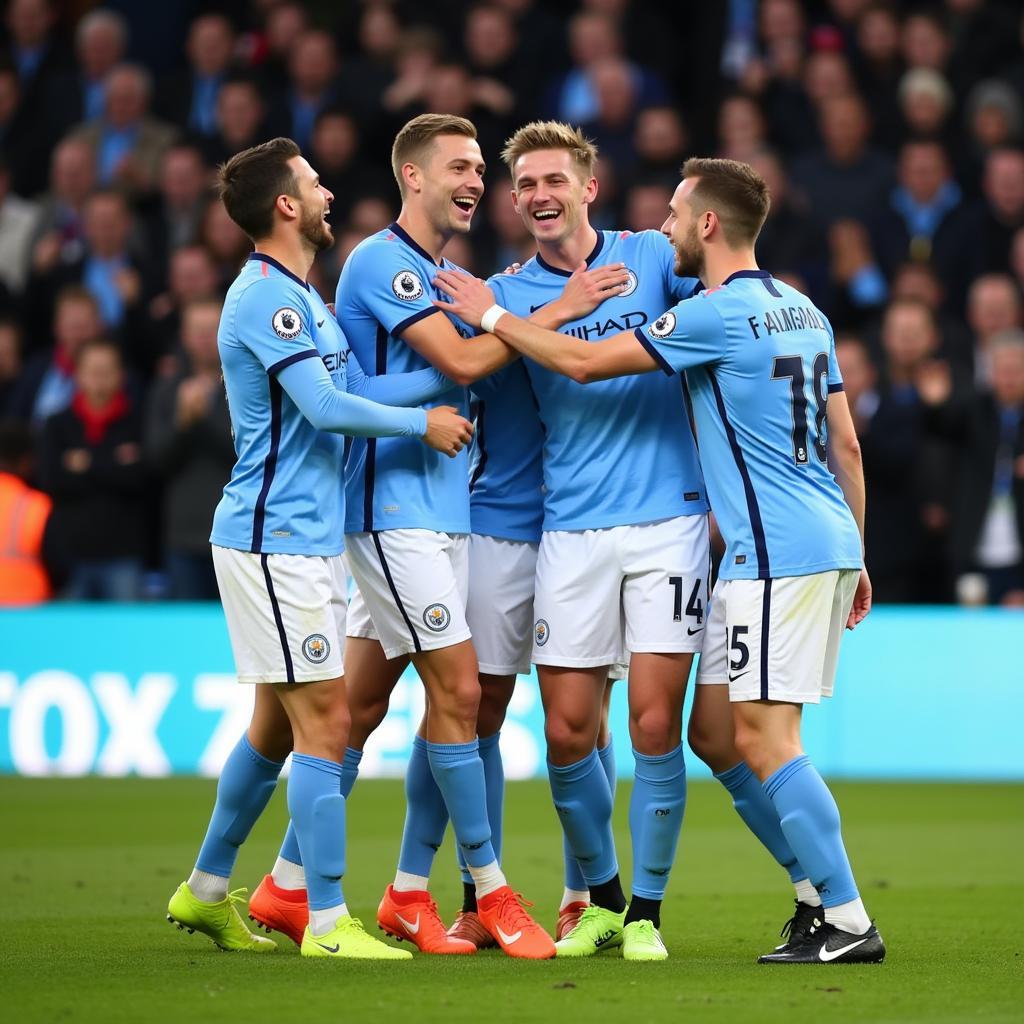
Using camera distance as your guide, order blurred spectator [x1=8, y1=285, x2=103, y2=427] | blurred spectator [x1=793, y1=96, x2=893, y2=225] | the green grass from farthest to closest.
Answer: blurred spectator [x1=793, y1=96, x2=893, y2=225], blurred spectator [x1=8, y1=285, x2=103, y2=427], the green grass

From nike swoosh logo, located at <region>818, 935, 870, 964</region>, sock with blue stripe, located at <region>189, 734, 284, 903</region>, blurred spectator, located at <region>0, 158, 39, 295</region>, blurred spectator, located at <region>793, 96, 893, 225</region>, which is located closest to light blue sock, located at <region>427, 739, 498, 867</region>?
sock with blue stripe, located at <region>189, 734, 284, 903</region>

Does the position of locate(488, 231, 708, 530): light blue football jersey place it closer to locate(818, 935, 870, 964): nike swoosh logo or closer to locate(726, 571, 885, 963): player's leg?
locate(726, 571, 885, 963): player's leg

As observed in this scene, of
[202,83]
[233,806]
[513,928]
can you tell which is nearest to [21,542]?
[202,83]

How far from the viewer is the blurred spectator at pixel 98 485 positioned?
12523 millimetres

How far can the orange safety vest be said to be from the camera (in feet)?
40.1

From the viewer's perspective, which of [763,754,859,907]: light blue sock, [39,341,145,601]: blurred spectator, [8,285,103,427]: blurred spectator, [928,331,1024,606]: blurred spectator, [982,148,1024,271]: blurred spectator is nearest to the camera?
[763,754,859,907]: light blue sock

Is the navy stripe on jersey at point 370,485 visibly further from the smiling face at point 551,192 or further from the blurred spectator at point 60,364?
the blurred spectator at point 60,364

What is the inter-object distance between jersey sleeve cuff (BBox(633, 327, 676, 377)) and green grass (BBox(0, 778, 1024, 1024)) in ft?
6.05

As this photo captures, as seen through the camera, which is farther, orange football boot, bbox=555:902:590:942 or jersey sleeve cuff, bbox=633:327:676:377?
orange football boot, bbox=555:902:590:942

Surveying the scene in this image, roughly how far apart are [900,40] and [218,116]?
5450 mm

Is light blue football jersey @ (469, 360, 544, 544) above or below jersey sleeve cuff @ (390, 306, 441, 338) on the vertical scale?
below

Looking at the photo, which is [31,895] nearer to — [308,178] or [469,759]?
[469,759]

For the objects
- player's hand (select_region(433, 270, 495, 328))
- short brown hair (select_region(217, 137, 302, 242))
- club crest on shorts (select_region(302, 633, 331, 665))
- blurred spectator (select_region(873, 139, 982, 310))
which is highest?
blurred spectator (select_region(873, 139, 982, 310))

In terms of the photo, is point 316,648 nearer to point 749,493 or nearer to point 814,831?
point 749,493
